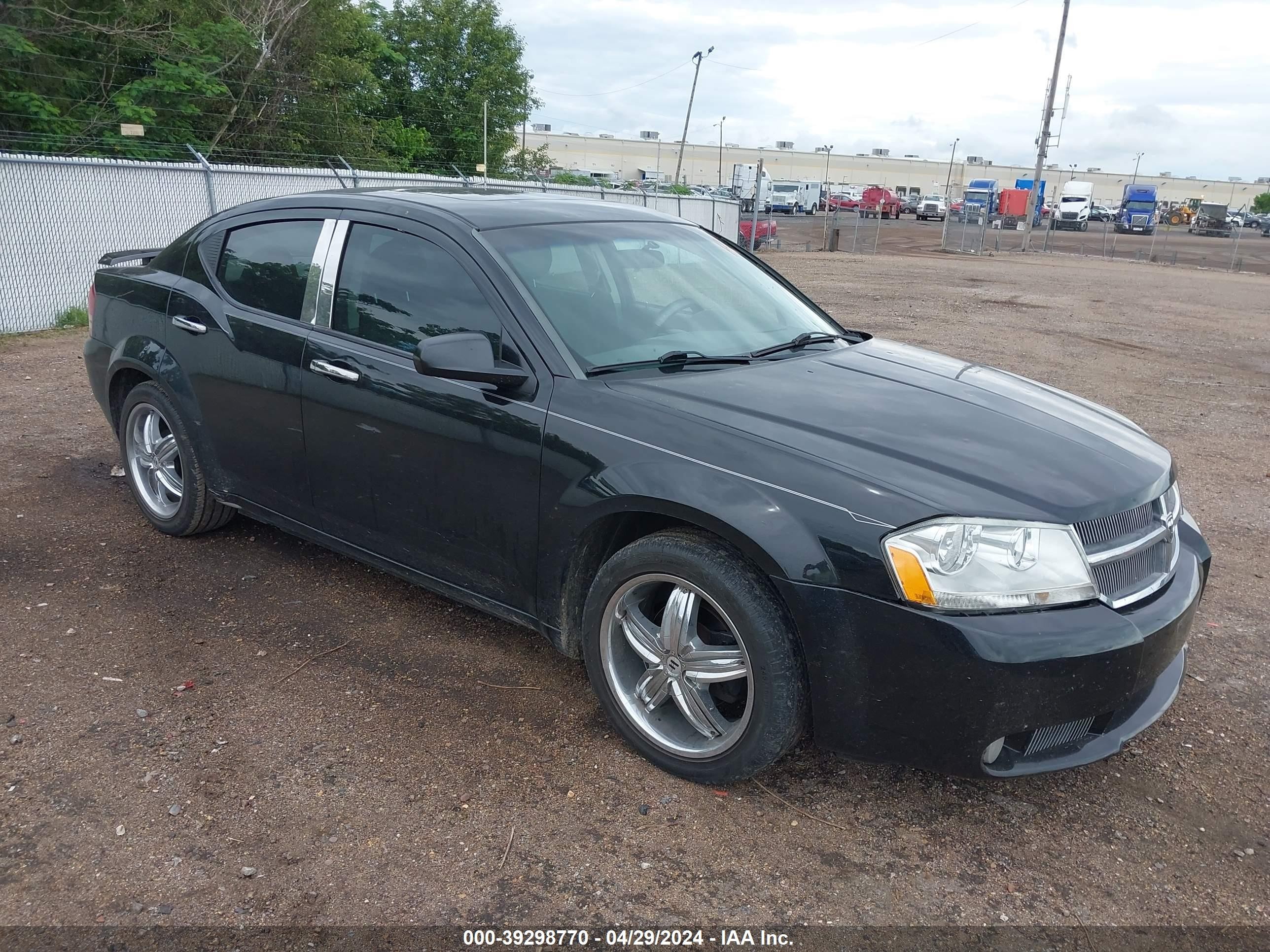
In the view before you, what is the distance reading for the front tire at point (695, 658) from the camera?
9.30 feet

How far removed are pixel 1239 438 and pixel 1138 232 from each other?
69741 millimetres

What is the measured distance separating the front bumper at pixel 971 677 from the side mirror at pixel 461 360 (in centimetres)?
117

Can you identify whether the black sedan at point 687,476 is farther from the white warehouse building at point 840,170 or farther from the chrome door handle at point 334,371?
the white warehouse building at point 840,170

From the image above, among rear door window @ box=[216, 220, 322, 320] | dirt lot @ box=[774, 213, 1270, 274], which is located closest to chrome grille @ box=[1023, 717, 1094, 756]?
rear door window @ box=[216, 220, 322, 320]

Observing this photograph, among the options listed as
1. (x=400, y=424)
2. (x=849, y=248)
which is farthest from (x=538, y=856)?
(x=849, y=248)

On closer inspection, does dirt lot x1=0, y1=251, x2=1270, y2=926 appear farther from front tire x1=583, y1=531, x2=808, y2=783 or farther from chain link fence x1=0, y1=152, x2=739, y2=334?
chain link fence x1=0, y1=152, x2=739, y2=334

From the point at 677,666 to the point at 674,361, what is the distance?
1072 mm

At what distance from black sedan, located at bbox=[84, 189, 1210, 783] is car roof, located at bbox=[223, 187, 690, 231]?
0.08ft

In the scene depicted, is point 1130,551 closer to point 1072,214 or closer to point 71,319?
point 71,319

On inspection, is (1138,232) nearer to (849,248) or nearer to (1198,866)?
(849,248)

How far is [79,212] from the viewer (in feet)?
37.7

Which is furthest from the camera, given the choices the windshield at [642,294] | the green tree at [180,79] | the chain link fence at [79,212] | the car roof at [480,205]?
the green tree at [180,79]

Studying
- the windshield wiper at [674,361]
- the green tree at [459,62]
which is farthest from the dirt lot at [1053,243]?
the windshield wiper at [674,361]

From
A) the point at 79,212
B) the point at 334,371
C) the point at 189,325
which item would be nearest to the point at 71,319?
the point at 79,212
